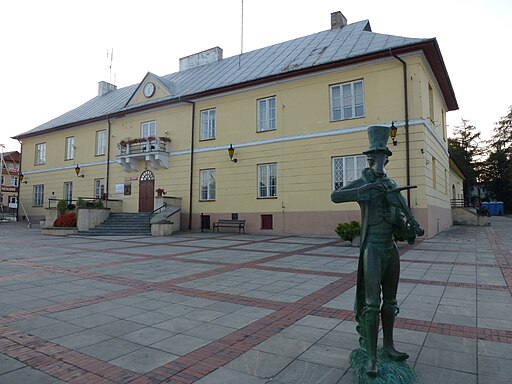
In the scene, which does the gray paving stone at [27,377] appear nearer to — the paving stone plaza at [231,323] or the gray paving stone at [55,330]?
the paving stone plaza at [231,323]

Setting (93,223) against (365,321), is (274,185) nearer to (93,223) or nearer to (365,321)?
(93,223)

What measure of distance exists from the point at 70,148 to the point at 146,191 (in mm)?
10086

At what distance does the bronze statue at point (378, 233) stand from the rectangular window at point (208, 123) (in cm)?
1928

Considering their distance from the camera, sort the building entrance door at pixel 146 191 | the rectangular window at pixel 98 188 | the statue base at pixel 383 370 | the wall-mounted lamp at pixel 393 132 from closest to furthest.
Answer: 1. the statue base at pixel 383 370
2. the wall-mounted lamp at pixel 393 132
3. the building entrance door at pixel 146 191
4. the rectangular window at pixel 98 188

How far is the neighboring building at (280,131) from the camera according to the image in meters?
16.2

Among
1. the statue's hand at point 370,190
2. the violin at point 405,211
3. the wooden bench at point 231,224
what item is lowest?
the wooden bench at point 231,224

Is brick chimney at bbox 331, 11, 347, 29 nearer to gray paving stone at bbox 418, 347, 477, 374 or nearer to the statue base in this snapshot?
gray paving stone at bbox 418, 347, 477, 374

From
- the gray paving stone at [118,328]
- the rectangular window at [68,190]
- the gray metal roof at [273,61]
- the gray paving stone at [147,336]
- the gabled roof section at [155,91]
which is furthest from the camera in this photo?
the rectangular window at [68,190]

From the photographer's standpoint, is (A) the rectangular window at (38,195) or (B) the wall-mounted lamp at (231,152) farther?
(A) the rectangular window at (38,195)

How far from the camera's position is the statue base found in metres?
2.89

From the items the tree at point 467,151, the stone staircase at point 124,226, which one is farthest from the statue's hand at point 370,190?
the tree at point 467,151

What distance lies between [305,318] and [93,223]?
19171 mm

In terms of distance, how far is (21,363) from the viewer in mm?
3410

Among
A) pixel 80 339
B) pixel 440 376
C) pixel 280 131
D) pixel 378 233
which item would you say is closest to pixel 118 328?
pixel 80 339
